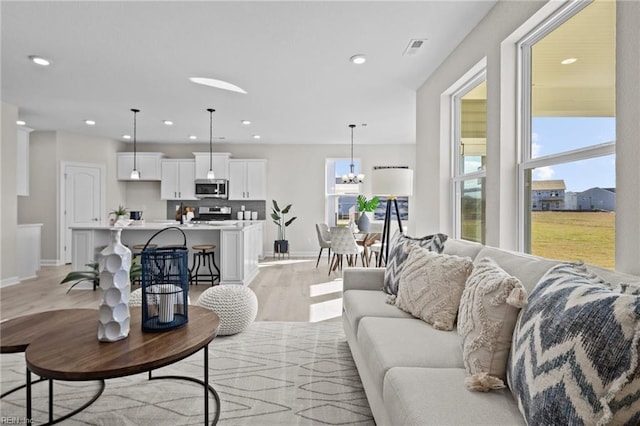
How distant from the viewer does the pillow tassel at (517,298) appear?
1.22 metres

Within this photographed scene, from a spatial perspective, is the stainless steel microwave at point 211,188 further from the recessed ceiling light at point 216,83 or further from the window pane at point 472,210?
the window pane at point 472,210

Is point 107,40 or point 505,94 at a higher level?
point 107,40

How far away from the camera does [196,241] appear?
17.2 feet

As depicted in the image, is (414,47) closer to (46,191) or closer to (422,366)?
(422,366)

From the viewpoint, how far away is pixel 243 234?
4.89 meters

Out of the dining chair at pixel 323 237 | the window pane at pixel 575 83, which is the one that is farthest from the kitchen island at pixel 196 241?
the window pane at pixel 575 83

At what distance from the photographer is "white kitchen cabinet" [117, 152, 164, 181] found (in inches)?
300

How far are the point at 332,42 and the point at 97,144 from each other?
20.8 ft

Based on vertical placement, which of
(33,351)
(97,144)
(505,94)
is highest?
(97,144)

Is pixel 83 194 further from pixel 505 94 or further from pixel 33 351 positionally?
pixel 505 94

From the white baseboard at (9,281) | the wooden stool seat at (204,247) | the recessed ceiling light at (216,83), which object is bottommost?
the white baseboard at (9,281)

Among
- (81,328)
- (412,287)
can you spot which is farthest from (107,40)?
(412,287)

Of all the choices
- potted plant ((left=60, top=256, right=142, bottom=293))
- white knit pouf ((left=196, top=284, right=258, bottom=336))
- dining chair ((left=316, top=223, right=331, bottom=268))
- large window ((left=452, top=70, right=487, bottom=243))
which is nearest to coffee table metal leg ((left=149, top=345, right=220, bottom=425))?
white knit pouf ((left=196, top=284, right=258, bottom=336))

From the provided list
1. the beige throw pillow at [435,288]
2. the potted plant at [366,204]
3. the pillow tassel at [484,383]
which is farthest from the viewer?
the potted plant at [366,204]
